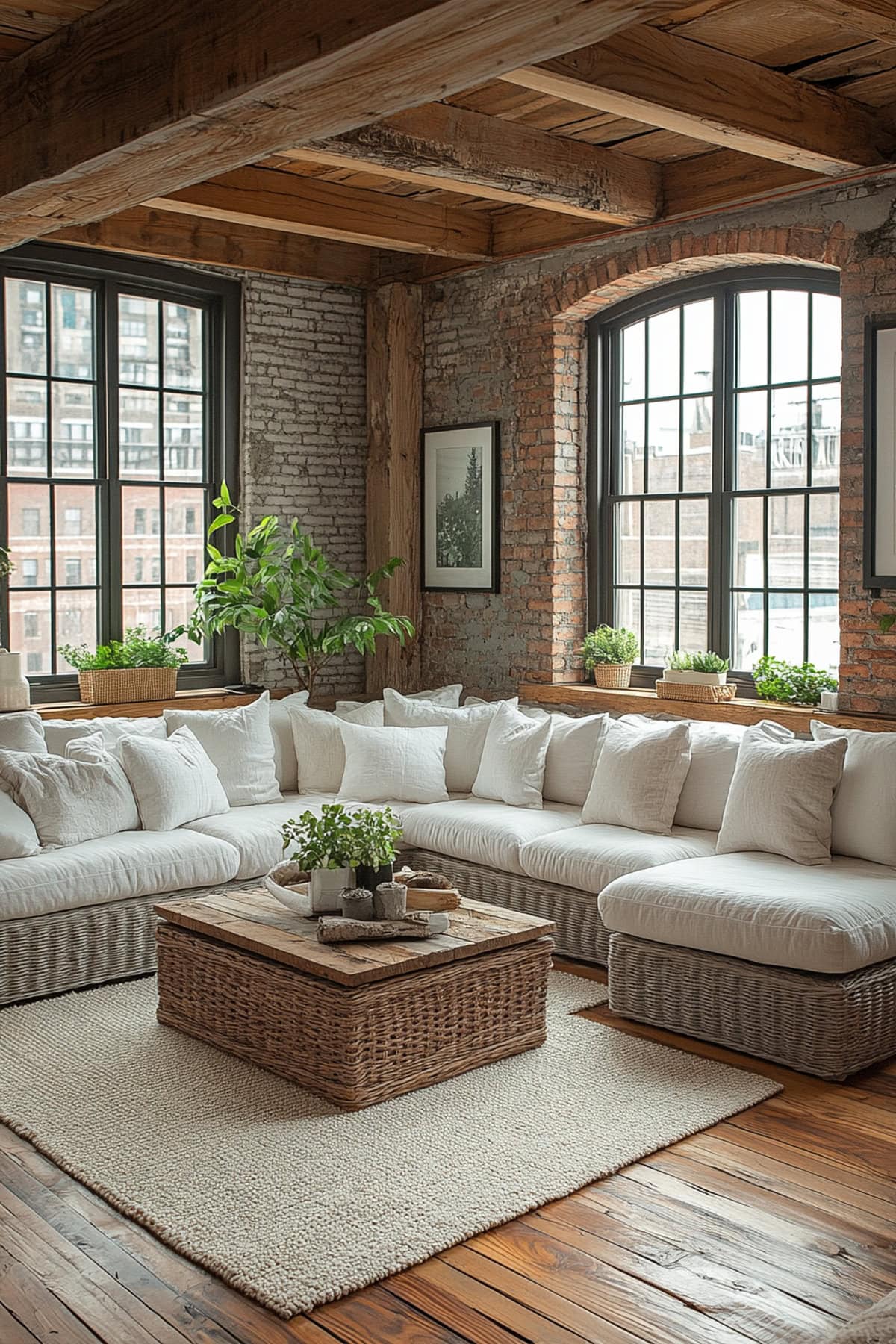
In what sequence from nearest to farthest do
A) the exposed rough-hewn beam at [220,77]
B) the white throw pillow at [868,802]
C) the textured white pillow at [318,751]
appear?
the exposed rough-hewn beam at [220,77] → the white throw pillow at [868,802] → the textured white pillow at [318,751]

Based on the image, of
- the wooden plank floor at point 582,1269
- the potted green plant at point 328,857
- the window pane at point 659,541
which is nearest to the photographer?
the wooden plank floor at point 582,1269

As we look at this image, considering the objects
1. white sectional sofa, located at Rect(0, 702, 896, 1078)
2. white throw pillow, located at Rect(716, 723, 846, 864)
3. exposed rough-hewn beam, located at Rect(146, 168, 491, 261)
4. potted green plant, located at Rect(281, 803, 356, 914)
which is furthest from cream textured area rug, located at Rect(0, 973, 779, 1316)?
exposed rough-hewn beam, located at Rect(146, 168, 491, 261)

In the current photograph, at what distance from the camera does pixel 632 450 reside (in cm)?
688

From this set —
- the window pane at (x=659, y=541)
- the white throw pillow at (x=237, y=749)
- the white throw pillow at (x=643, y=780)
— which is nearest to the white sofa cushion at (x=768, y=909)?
the white throw pillow at (x=643, y=780)

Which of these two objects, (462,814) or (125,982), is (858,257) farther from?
(125,982)

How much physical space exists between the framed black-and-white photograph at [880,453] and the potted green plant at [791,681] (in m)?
0.55

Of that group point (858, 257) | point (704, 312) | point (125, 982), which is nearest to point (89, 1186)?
point (125, 982)

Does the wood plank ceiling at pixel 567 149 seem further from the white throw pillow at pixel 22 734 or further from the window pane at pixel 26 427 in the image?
the white throw pillow at pixel 22 734

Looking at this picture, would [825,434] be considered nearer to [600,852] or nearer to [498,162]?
[498,162]

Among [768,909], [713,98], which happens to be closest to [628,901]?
[768,909]

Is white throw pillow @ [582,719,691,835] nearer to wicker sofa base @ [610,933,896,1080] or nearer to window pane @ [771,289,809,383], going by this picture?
wicker sofa base @ [610,933,896,1080]

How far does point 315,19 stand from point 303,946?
2531mm

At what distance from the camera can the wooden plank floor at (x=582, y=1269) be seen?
274 cm

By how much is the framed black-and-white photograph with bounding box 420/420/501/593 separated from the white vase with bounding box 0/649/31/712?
2.43m
